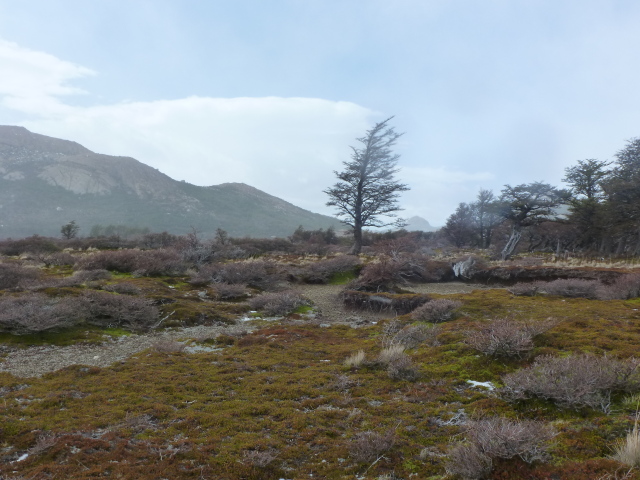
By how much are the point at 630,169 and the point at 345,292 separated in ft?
122

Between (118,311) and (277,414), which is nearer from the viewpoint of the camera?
(277,414)

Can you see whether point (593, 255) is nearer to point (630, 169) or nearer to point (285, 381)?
point (630, 169)

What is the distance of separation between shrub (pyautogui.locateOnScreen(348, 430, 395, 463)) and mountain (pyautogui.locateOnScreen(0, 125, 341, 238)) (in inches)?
3476

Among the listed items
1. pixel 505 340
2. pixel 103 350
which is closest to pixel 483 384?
pixel 505 340

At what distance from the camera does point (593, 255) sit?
31.3m

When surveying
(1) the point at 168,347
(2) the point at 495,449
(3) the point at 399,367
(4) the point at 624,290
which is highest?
(4) the point at 624,290

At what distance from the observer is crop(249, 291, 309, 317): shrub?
13.8 meters

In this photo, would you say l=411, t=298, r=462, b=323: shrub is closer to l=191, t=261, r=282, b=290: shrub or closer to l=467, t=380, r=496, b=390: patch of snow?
l=467, t=380, r=496, b=390: patch of snow

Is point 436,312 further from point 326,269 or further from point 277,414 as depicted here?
point 326,269

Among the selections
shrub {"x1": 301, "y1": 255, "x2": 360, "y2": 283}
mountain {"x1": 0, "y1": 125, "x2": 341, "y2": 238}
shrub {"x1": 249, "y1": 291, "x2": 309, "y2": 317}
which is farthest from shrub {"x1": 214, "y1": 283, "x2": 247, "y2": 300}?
mountain {"x1": 0, "y1": 125, "x2": 341, "y2": 238}

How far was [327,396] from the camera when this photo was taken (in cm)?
582

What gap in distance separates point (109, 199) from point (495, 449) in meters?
129

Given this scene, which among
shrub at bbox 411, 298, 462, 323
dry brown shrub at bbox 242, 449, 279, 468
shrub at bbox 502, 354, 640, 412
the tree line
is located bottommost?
dry brown shrub at bbox 242, 449, 279, 468

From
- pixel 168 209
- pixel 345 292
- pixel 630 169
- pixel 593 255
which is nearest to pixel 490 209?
pixel 593 255
